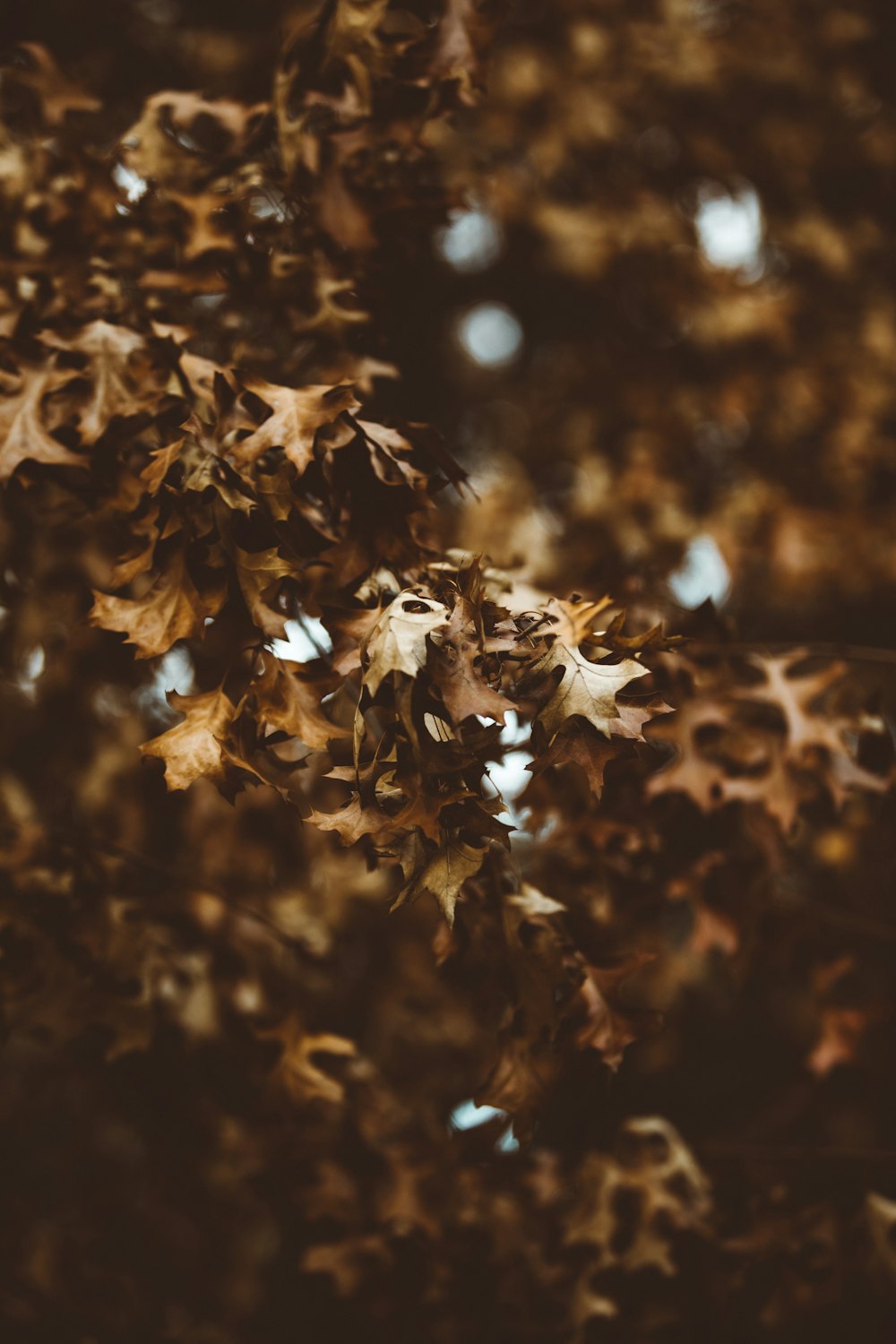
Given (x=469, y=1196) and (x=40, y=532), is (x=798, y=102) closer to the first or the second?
(x=40, y=532)

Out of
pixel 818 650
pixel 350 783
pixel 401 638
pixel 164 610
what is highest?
pixel 401 638

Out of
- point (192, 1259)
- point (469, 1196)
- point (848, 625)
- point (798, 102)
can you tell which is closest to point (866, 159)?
point (798, 102)

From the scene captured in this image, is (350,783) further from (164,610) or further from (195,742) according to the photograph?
(164,610)

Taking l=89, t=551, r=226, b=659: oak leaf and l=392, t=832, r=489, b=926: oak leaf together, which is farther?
l=89, t=551, r=226, b=659: oak leaf

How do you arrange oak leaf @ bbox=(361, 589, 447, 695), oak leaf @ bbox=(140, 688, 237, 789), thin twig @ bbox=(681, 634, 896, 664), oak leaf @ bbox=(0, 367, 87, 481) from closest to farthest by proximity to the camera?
oak leaf @ bbox=(361, 589, 447, 695), oak leaf @ bbox=(140, 688, 237, 789), oak leaf @ bbox=(0, 367, 87, 481), thin twig @ bbox=(681, 634, 896, 664)

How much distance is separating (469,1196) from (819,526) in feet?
8.54

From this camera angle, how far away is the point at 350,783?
117 cm

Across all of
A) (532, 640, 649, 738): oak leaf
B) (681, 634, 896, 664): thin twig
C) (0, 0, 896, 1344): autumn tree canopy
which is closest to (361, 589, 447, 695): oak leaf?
(0, 0, 896, 1344): autumn tree canopy

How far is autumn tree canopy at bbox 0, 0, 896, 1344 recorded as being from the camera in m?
1.19

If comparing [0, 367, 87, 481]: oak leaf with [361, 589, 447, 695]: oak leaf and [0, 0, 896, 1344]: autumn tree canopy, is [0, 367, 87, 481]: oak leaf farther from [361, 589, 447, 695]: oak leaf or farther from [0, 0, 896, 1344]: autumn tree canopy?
[361, 589, 447, 695]: oak leaf

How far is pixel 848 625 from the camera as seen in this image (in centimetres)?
402

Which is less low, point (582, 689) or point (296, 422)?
point (296, 422)

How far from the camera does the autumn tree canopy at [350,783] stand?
3.92 feet

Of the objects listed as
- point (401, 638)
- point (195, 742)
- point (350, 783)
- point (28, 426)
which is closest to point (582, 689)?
point (401, 638)
